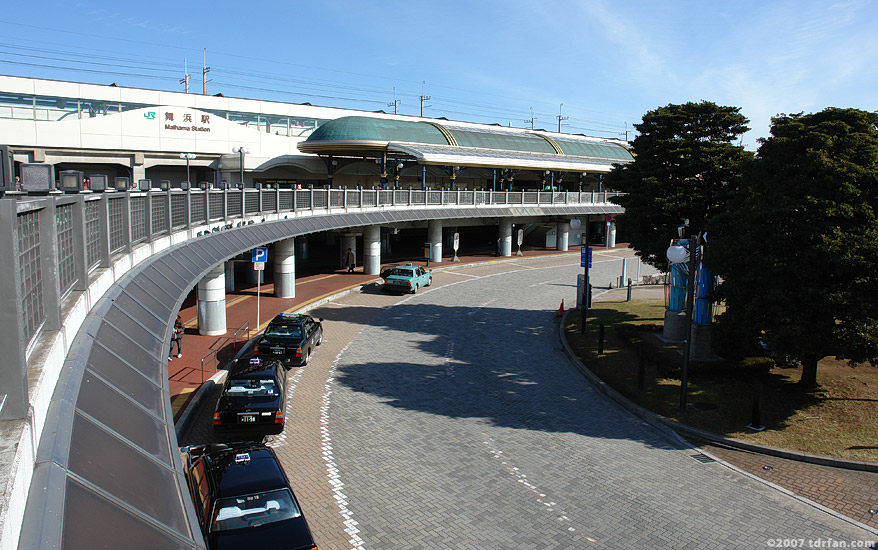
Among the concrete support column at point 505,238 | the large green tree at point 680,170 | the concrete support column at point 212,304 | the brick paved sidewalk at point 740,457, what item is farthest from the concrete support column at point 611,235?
the concrete support column at point 212,304

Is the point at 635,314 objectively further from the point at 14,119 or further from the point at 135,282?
the point at 14,119

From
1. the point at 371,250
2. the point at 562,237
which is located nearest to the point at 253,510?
the point at 371,250

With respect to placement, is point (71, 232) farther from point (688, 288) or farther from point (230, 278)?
point (230, 278)

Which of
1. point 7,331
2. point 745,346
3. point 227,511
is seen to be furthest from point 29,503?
point 745,346

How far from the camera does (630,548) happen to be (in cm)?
951

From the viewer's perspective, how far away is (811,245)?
13.8 meters

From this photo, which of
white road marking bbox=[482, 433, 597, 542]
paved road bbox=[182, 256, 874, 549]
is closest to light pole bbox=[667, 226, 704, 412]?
paved road bbox=[182, 256, 874, 549]

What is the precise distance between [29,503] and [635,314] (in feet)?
87.1

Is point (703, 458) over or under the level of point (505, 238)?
under

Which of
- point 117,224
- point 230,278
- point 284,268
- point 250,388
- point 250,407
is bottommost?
point 250,407

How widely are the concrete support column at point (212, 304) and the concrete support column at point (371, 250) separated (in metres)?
15.2

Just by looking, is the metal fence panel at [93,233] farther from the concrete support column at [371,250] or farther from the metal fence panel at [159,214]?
the concrete support column at [371,250]

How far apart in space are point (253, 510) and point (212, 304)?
13897mm

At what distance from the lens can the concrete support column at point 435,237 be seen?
139 feet
